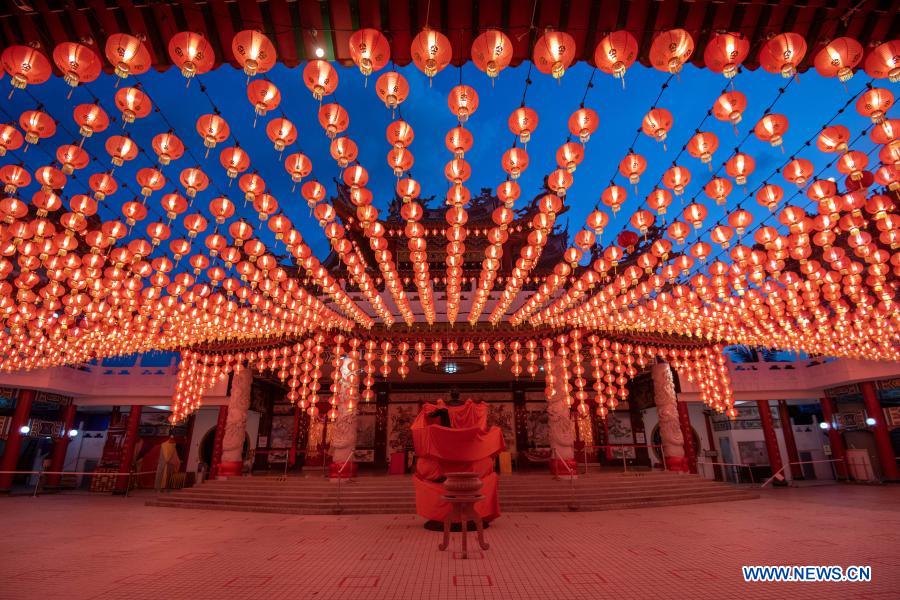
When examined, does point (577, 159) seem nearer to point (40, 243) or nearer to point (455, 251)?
point (455, 251)

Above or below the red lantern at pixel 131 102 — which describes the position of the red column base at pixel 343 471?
below

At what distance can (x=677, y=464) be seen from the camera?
12703mm

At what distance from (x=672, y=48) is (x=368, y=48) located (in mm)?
2670

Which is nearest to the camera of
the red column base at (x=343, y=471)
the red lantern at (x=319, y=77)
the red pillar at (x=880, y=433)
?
the red lantern at (x=319, y=77)

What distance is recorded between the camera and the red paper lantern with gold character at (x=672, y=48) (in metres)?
3.64

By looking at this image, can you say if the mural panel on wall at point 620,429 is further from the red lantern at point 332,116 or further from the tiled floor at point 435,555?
the red lantern at point 332,116

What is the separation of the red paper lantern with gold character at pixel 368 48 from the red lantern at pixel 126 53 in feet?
6.25

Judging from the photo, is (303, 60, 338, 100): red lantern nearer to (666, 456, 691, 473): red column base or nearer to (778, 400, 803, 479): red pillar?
(666, 456, 691, 473): red column base

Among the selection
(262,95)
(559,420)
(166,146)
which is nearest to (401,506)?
(559,420)

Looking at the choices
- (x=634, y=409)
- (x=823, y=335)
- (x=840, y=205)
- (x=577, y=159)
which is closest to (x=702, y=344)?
(x=823, y=335)

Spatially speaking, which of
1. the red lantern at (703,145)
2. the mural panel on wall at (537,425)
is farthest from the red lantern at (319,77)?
the mural panel on wall at (537,425)

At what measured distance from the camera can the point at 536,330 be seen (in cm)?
1245

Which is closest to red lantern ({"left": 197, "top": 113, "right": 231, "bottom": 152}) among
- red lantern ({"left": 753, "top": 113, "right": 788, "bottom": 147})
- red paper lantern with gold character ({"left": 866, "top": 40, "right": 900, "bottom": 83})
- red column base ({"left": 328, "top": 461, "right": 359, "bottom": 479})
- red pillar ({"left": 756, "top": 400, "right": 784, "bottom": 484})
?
red lantern ({"left": 753, "top": 113, "right": 788, "bottom": 147})

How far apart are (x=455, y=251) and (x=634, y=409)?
46.3 feet
